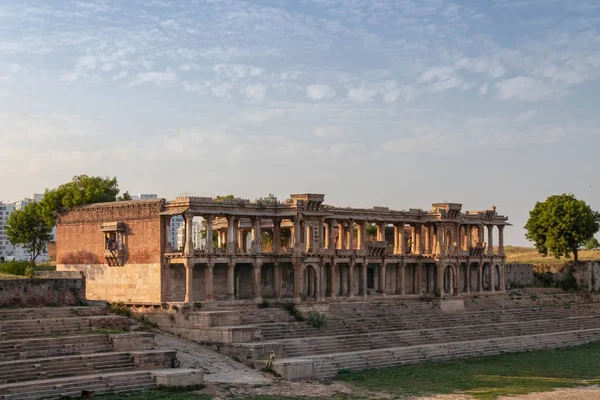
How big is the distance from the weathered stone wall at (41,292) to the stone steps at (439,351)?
39.0 ft

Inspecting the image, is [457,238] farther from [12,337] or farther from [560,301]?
[12,337]

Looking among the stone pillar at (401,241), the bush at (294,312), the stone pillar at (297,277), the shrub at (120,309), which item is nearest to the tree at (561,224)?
Answer: the stone pillar at (401,241)

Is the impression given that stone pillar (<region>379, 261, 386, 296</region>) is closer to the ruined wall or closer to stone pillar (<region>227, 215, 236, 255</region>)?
stone pillar (<region>227, 215, 236, 255</region>)

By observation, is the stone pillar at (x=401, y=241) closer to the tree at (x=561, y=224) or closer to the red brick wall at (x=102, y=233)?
the red brick wall at (x=102, y=233)

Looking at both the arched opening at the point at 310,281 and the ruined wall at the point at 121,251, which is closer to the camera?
the ruined wall at the point at 121,251

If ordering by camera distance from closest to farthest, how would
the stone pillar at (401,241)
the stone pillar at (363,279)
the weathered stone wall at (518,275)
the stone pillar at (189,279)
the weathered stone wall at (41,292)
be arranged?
the weathered stone wall at (41,292), the stone pillar at (189,279), the stone pillar at (363,279), the stone pillar at (401,241), the weathered stone wall at (518,275)

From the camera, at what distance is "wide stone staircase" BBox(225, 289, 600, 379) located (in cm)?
4169

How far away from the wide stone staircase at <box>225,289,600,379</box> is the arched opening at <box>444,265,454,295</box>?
5.04 ft

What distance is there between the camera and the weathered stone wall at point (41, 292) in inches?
1628

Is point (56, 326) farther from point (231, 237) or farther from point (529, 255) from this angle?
point (529, 255)

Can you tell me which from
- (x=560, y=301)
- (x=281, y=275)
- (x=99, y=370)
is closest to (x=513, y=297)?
(x=560, y=301)

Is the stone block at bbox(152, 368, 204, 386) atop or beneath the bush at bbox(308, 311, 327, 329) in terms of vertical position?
beneath

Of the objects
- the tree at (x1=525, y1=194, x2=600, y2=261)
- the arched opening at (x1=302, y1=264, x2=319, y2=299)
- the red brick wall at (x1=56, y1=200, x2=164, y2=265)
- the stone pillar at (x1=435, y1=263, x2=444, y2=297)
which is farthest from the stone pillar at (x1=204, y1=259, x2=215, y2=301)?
the tree at (x1=525, y1=194, x2=600, y2=261)

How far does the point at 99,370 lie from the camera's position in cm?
3475
